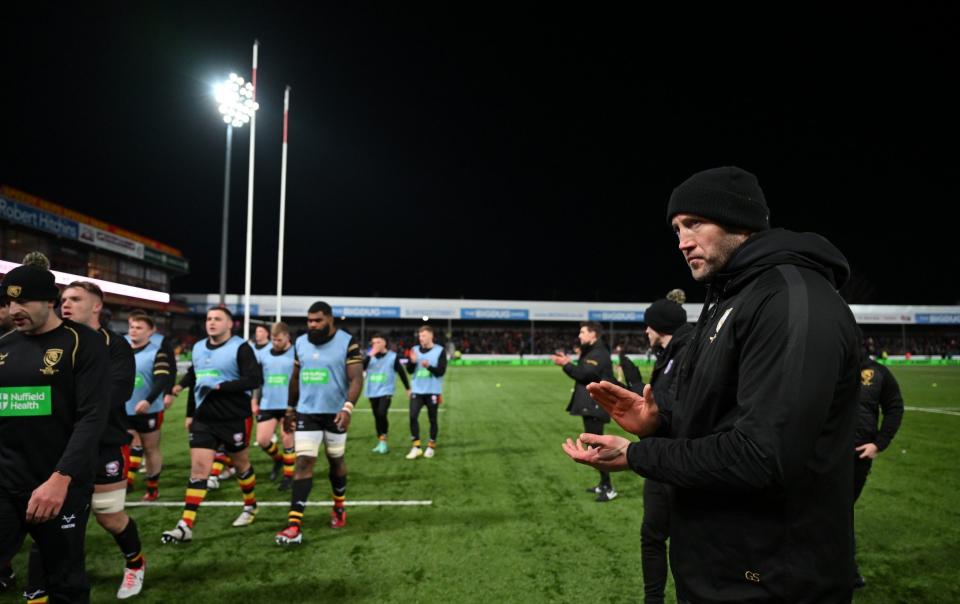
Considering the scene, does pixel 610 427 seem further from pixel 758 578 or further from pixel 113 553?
pixel 758 578

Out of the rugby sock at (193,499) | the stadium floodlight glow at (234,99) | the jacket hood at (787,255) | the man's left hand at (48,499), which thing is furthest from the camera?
the stadium floodlight glow at (234,99)

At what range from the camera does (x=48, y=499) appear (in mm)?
2848

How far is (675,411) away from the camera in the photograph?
177 centimetres

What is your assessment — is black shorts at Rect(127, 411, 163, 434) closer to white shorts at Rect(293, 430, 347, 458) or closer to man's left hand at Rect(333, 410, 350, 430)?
white shorts at Rect(293, 430, 347, 458)

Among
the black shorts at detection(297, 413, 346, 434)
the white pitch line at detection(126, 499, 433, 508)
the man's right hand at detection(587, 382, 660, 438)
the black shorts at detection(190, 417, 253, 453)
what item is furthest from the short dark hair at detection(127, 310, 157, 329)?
the man's right hand at detection(587, 382, 660, 438)

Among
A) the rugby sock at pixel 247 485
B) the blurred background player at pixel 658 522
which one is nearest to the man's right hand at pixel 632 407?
the blurred background player at pixel 658 522

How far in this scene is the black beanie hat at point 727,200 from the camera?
5.47 ft

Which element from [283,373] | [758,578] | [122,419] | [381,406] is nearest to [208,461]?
[122,419]

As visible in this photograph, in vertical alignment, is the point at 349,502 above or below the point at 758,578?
below

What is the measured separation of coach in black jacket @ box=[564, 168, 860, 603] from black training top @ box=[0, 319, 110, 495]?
2.91 metres

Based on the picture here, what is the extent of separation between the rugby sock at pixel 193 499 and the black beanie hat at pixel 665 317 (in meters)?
4.73

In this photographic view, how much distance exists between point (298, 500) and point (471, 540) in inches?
70.0

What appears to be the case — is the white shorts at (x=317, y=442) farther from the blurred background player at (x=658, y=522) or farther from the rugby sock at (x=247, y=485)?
the blurred background player at (x=658, y=522)

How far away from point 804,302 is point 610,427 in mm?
11941
